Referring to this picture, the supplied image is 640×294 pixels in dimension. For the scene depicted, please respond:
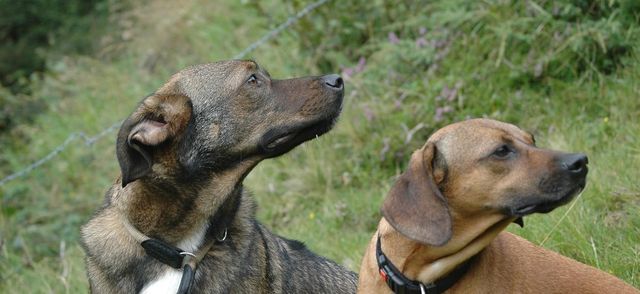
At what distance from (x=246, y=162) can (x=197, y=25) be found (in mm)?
9552

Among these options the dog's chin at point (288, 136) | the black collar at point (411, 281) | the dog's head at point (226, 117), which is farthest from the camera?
the dog's chin at point (288, 136)

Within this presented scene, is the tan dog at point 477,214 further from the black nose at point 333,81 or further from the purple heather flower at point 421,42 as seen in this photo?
the purple heather flower at point 421,42

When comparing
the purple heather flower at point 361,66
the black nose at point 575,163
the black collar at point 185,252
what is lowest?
the purple heather flower at point 361,66

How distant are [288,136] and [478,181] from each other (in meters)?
1.21

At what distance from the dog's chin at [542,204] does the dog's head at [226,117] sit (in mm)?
1328

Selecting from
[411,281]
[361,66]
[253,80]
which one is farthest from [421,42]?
[411,281]

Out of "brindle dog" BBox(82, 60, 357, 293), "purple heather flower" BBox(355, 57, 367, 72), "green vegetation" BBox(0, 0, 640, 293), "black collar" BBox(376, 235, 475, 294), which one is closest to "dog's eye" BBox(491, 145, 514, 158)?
"black collar" BBox(376, 235, 475, 294)

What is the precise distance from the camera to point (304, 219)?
7.95m

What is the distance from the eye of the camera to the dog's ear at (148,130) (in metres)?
4.46

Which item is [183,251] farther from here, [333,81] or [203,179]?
[333,81]

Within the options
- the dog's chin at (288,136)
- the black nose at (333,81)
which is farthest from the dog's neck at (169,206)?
the black nose at (333,81)

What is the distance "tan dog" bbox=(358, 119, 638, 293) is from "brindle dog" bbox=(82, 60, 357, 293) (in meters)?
0.76

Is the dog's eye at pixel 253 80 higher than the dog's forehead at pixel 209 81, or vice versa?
the dog's forehead at pixel 209 81

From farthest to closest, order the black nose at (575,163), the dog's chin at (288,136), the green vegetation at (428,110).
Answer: the green vegetation at (428,110) < the dog's chin at (288,136) < the black nose at (575,163)
